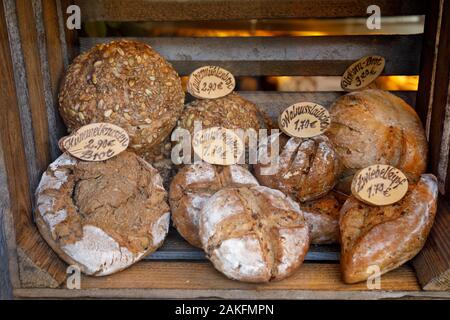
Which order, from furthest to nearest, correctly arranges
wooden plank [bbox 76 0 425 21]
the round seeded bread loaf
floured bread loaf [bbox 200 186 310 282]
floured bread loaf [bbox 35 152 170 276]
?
wooden plank [bbox 76 0 425 21] → the round seeded bread loaf → floured bread loaf [bbox 35 152 170 276] → floured bread loaf [bbox 200 186 310 282]

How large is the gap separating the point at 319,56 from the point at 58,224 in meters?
1.58

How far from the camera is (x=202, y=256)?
208cm

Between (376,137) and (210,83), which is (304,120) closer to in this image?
(376,137)

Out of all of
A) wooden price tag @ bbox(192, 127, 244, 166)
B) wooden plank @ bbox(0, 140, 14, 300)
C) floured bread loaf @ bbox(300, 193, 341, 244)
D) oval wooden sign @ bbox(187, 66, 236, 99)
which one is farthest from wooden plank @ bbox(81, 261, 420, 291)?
oval wooden sign @ bbox(187, 66, 236, 99)

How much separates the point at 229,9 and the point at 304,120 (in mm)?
728

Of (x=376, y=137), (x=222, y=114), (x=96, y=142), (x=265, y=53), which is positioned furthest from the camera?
(x=265, y=53)

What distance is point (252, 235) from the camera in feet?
5.95

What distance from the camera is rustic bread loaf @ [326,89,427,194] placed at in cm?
220

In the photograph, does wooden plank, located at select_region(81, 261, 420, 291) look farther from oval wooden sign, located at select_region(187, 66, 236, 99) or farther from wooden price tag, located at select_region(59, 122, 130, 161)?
oval wooden sign, located at select_region(187, 66, 236, 99)

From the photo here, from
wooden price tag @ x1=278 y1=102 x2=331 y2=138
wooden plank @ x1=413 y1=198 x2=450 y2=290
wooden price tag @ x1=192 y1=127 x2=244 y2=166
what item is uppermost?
wooden price tag @ x1=278 y1=102 x2=331 y2=138

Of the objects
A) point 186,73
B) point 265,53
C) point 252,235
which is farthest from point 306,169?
point 186,73

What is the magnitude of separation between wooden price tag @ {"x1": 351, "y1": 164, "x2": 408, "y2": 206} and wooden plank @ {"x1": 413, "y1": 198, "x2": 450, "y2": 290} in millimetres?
225

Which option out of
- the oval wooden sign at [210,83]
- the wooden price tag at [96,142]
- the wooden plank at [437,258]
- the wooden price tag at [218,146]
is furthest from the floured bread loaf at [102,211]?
the wooden plank at [437,258]
